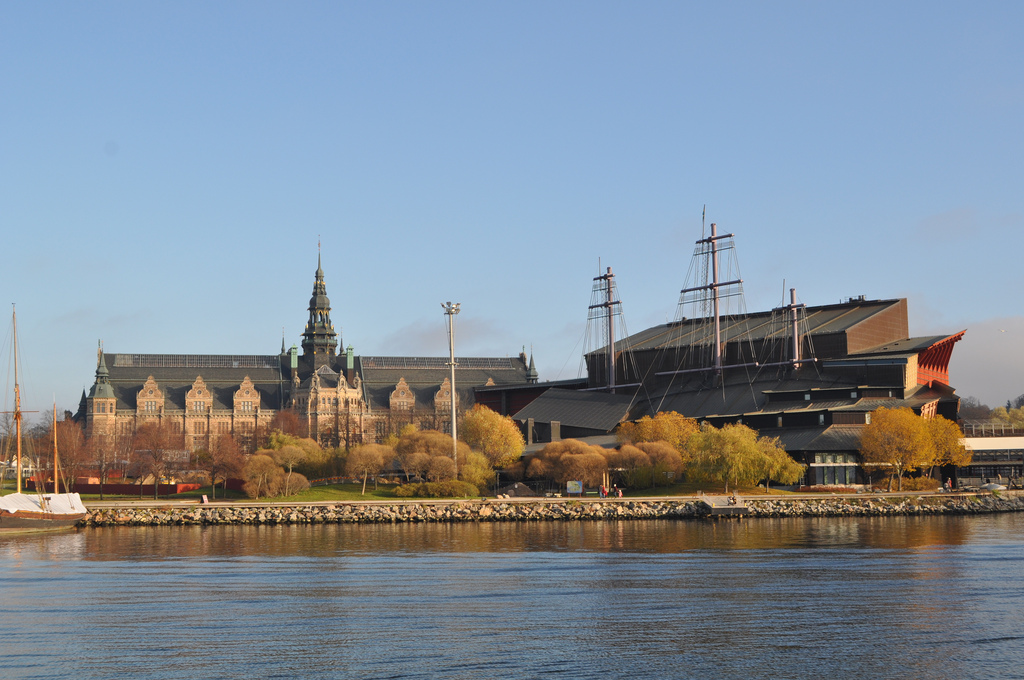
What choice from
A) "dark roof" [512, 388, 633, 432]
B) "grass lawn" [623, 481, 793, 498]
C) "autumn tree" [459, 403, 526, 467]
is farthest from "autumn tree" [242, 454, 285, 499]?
"dark roof" [512, 388, 633, 432]

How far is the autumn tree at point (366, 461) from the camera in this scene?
8675 centimetres

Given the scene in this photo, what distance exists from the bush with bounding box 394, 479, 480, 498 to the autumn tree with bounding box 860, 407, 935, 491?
31794 mm

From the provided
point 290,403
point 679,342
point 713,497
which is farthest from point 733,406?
point 290,403

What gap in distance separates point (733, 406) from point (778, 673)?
83.0m

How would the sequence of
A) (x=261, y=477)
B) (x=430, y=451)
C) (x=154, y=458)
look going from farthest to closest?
(x=154, y=458) → (x=430, y=451) → (x=261, y=477)

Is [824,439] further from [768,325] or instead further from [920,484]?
[768,325]

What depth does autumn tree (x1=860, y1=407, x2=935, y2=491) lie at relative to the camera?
280 ft

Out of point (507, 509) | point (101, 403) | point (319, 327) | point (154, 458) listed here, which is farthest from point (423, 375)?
point (507, 509)

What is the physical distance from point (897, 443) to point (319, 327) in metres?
130

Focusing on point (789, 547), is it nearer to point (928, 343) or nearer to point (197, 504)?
point (197, 504)

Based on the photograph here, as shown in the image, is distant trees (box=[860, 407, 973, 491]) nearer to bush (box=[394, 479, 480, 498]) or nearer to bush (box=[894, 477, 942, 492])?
bush (box=[894, 477, 942, 492])

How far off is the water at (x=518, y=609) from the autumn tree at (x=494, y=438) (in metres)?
39.8

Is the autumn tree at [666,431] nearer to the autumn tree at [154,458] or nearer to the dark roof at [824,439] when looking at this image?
the dark roof at [824,439]

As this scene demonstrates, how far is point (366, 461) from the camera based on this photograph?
86.8m
